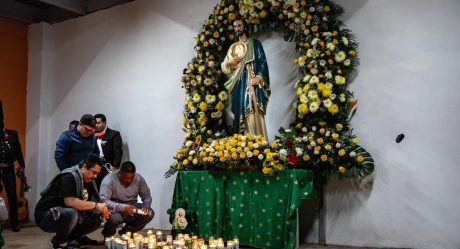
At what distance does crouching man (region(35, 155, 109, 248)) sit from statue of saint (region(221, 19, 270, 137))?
67.8 inches

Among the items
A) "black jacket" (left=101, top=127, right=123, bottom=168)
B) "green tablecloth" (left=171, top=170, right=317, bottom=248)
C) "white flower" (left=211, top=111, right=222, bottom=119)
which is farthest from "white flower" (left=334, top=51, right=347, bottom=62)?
"black jacket" (left=101, top=127, right=123, bottom=168)

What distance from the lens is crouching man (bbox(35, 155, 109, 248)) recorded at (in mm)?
3738

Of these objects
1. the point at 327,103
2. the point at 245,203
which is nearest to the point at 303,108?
the point at 327,103

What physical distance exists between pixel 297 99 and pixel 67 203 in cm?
258

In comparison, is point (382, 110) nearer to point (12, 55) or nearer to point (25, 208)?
point (25, 208)

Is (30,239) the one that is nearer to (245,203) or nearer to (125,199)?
(125,199)

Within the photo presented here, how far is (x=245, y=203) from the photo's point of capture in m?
4.43

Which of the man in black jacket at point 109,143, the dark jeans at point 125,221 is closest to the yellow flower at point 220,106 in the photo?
the dark jeans at point 125,221

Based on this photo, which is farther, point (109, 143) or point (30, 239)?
point (109, 143)

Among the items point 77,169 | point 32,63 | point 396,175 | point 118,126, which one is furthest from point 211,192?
point 32,63

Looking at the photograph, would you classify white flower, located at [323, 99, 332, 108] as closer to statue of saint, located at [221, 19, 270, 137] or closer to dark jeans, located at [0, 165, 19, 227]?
statue of saint, located at [221, 19, 270, 137]

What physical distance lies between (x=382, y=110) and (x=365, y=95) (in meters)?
0.24

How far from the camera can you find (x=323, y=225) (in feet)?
15.3

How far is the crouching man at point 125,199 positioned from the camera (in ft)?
13.7
